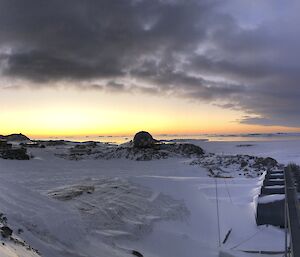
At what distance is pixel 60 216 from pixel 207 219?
5.13 meters

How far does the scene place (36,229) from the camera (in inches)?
281

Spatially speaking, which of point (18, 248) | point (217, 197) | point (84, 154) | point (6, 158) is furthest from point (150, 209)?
point (84, 154)

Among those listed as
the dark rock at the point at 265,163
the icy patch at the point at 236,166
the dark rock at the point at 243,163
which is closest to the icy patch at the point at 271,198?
the icy patch at the point at 236,166

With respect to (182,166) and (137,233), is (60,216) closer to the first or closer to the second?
(137,233)

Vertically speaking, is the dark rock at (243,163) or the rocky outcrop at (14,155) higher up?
the rocky outcrop at (14,155)

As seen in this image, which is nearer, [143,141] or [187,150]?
[143,141]

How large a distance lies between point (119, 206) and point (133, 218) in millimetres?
658

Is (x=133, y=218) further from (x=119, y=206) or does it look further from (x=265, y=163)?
(x=265, y=163)

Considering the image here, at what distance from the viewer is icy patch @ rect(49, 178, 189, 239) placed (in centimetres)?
916

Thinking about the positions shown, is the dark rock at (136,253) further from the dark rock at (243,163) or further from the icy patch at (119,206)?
the dark rock at (243,163)

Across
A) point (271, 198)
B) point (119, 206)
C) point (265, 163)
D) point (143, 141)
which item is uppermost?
point (143, 141)

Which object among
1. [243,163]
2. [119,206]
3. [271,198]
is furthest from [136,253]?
[243,163]

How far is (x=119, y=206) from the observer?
10617 mm

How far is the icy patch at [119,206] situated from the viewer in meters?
9.16
